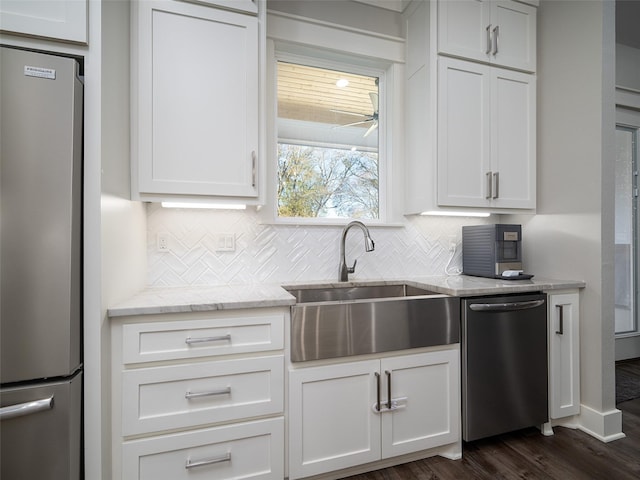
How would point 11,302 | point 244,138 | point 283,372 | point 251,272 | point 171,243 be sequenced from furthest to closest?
point 251,272 → point 171,243 → point 244,138 → point 283,372 → point 11,302

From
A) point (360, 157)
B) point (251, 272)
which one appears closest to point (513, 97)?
point (360, 157)

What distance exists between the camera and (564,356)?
197cm

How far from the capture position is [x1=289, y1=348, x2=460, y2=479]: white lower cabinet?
145 cm

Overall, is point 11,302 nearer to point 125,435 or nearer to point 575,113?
point 125,435

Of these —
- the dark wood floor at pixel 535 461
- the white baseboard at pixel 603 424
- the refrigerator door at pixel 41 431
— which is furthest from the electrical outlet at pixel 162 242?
the white baseboard at pixel 603 424

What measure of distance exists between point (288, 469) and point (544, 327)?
5.23 feet

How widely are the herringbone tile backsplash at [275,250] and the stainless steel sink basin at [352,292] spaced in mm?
118

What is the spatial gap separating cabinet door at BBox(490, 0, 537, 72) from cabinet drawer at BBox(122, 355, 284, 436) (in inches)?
92.1

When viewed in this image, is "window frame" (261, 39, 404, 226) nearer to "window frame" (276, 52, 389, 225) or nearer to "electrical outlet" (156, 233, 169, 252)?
"window frame" (276, 52, 389, 225)

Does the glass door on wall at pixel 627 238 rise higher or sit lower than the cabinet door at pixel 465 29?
lower

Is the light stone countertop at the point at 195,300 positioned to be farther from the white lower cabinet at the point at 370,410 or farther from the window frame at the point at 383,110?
the window frame at the point at 383,110

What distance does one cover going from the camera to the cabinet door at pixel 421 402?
1575 millimetres

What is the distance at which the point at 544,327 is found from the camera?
1.89m

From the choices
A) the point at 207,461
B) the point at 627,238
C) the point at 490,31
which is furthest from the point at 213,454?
the point at 627,238
